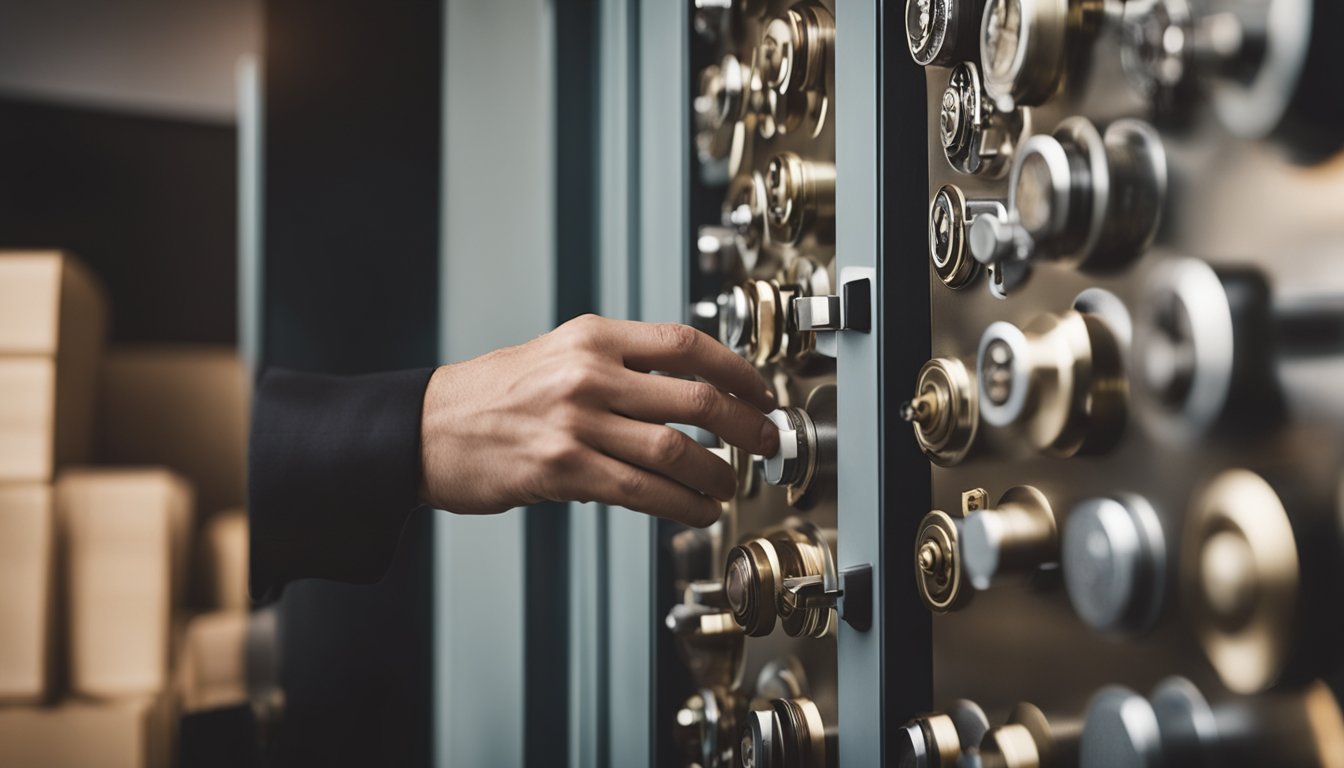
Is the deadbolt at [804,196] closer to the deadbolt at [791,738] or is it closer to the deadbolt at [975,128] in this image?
the deadbolt at [975,128]

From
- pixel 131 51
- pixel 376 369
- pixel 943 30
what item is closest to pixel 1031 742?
pixel 943 30

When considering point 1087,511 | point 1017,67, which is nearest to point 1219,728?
point 1087,511

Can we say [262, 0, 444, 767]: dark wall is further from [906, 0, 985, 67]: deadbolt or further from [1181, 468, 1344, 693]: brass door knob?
[1181, 468, 1344, 693]: brass door knob

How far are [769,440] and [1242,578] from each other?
0.25m

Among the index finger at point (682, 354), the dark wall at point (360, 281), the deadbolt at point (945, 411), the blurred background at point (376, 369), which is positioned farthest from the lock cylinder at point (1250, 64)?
the dark wall at point (360, 281)

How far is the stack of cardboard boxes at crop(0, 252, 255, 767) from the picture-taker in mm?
1425

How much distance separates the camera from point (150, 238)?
2123mm

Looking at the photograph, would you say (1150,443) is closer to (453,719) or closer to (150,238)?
(453,719)

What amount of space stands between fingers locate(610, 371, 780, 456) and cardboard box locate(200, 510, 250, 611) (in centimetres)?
194

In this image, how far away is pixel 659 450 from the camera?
442 millimetres

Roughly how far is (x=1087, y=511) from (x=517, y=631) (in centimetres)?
63

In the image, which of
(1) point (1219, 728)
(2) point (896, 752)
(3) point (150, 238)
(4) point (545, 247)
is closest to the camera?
(1) point (1219, 728)

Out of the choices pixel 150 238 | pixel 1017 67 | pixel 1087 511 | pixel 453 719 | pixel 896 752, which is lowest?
pixel 453 719

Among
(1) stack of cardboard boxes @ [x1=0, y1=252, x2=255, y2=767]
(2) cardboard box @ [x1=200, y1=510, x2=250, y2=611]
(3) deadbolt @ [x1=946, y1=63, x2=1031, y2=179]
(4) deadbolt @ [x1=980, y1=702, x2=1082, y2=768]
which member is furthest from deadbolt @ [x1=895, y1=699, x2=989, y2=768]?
(2) cardboard box @ [x1=200, y1=510, x2=250, y2=611]
